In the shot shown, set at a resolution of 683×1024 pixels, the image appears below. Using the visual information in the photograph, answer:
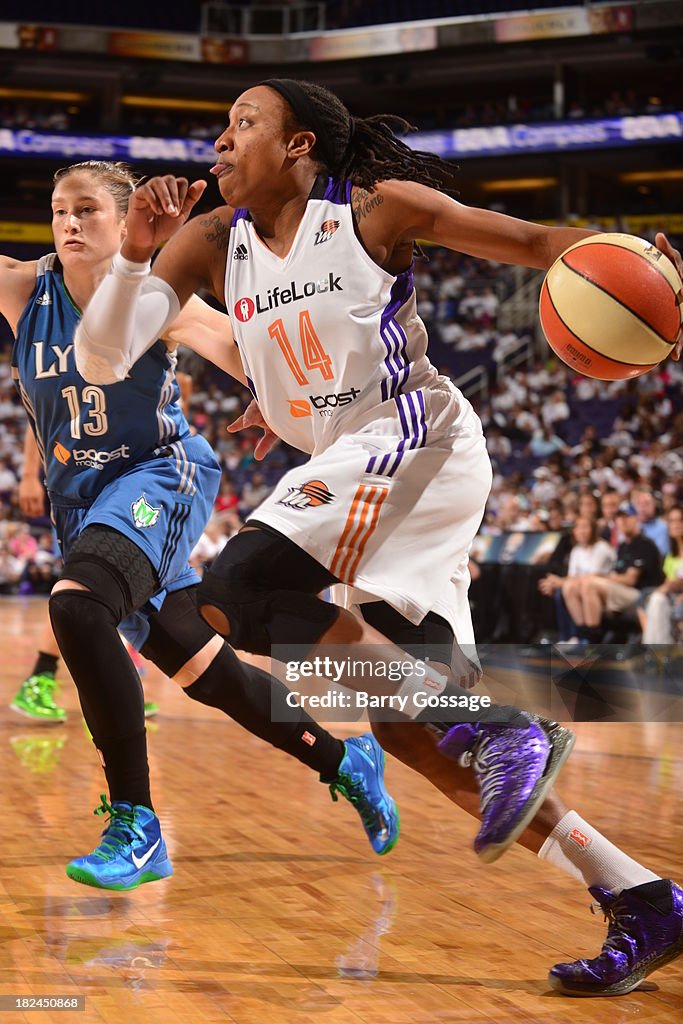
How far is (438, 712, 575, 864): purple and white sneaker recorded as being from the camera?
2150mm

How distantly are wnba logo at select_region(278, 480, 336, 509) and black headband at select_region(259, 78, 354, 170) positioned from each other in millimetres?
779

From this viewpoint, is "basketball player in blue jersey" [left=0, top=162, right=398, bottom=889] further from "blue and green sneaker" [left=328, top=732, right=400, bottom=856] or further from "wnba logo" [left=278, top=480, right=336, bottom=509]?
"wnba logo" [left=278, top=480, right=336, bottom=509]

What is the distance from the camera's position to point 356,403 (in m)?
2.47

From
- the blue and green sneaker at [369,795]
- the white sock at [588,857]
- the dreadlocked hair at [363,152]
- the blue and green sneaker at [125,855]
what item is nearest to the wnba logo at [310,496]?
the dreadlocked hair at [363,152]

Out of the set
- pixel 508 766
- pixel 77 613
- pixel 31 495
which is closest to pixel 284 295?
pixel 77 613

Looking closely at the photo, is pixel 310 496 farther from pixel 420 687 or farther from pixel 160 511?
pixel 160 511

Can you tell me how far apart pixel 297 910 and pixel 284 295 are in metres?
1.54

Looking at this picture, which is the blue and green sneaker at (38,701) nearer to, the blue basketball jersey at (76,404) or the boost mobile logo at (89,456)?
the blue basketball jersey at (76,404)

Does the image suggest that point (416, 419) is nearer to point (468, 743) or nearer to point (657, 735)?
point (468, 743)

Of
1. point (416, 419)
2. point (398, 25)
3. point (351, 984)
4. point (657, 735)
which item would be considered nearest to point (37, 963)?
point (351, 984)

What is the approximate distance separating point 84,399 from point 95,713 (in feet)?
2.87

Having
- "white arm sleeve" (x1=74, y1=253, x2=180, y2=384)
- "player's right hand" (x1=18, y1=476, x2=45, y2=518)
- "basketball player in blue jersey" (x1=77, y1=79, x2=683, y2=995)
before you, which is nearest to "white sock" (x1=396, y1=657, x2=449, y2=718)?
"basketball player in blue jersey" (x1=77, y1=79, x2=683, y2=995)

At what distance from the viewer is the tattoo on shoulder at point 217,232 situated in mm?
2631

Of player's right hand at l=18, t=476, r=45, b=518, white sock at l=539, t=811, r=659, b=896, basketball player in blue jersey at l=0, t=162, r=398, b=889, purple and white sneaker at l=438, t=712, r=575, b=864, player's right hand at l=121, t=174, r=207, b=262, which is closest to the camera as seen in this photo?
purple and white sneaker at l=438, t=712, r=575, b=864
